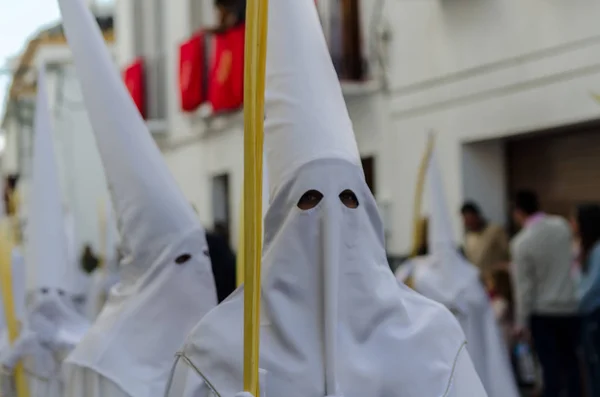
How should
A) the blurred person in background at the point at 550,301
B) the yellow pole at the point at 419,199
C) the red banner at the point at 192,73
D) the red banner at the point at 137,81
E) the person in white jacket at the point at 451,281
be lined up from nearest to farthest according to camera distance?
1. the person in white jacket at the point at 451,281
2. the yellow pole at the point at 419,199
3. the blurred person in background at the point at 550,301
4. the red banner at the point at 192,73
5. the red banner at the point at 137,81

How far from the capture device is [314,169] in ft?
14.0

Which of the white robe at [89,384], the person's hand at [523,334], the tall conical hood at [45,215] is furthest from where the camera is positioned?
the person's hand at [523,334]

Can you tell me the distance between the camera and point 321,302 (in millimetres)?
4109

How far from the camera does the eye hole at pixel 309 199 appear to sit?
4.25 m

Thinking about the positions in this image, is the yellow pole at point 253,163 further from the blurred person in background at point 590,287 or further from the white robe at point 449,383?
the blurred person in background at point 590,287

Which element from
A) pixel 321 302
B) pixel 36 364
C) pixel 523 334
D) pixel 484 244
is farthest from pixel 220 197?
pixel 321 302

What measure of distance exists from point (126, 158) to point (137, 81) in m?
17.8

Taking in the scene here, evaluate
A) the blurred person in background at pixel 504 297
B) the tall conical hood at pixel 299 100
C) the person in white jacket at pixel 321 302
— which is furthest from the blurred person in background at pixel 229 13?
the person in white jacket at pixel 321 302

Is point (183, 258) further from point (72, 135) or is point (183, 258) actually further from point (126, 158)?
point (72, 135)

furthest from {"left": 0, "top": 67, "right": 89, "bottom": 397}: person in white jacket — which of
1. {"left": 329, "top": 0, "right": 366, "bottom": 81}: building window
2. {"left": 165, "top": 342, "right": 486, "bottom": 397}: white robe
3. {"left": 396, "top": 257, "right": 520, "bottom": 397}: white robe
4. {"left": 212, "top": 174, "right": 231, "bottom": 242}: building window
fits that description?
{"left": 212, "top": 174, "right": 231, "bottom": 242}: building window

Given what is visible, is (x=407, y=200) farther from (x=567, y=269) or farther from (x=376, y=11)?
(x=567, y=269)

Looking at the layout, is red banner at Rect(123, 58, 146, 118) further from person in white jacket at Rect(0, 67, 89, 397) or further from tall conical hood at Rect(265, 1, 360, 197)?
tall conical hood at Rect(265, 1, 360, 197)

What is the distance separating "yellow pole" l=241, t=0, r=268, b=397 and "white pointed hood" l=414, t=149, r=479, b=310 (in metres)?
6.05

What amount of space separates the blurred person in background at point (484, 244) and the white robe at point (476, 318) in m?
1.68
